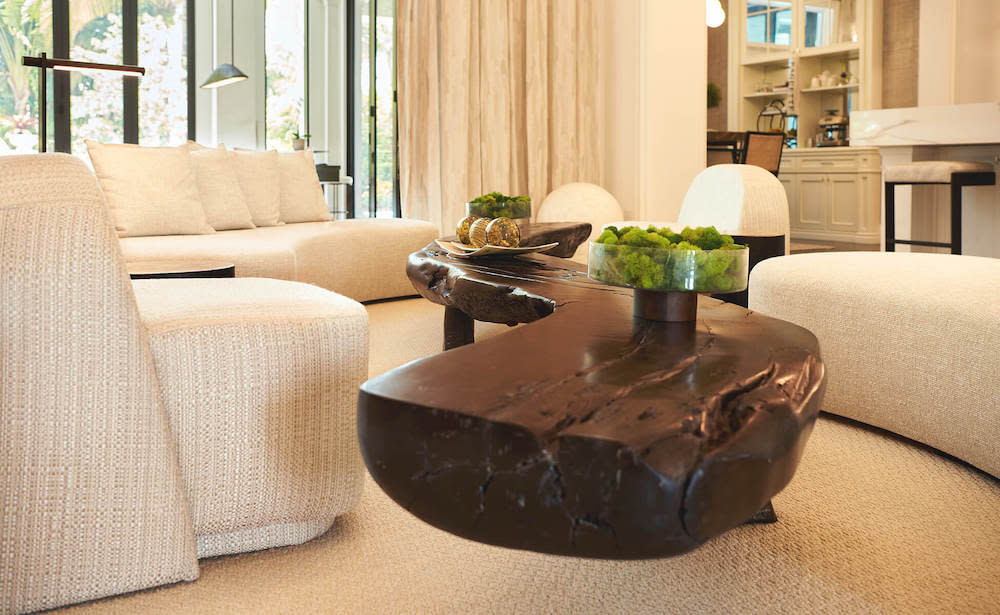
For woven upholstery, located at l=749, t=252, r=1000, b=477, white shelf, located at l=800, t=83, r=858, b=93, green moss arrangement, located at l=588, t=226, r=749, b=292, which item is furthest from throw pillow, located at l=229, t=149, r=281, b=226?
white shelf, located at l=800, t=83, r=858, b=93

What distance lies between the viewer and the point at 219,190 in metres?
4.36

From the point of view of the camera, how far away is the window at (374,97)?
221 inches

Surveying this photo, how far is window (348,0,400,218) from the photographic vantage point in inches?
221

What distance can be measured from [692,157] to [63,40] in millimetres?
3956

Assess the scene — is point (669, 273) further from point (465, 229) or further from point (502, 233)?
point (465, 229)

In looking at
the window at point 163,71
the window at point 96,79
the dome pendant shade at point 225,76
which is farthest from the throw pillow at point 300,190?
the window at point 96,79

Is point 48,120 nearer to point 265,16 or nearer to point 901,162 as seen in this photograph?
point 265,16

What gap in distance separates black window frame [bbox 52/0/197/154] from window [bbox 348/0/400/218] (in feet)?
3.36

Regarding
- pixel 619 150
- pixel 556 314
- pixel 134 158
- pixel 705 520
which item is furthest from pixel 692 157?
pixel 705 520

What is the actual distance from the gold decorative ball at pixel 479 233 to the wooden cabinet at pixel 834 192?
6051 mm

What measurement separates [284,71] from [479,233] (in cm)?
352

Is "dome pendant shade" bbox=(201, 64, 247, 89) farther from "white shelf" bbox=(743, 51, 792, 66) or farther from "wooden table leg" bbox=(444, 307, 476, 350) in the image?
"white shelf" bbox=(743, 51, 792, 66)

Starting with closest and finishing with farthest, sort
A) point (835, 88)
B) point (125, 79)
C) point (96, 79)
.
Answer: point (96, 79), point (125, 79), point (835, 88)

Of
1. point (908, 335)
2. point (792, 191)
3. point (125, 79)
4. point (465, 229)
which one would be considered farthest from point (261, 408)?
point (792, 191)
